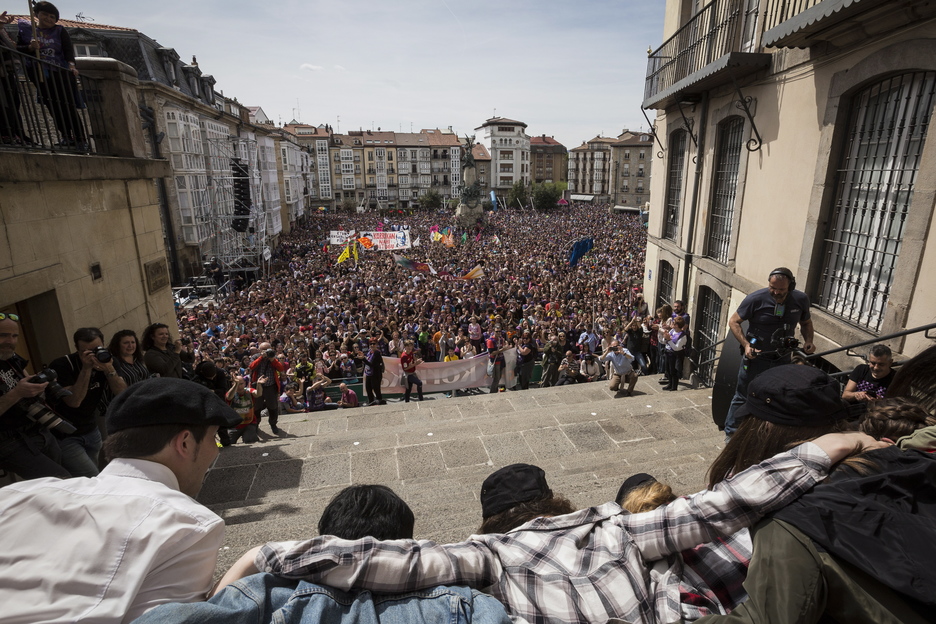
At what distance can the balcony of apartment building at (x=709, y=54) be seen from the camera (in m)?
7.64

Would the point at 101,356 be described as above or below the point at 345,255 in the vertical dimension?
above

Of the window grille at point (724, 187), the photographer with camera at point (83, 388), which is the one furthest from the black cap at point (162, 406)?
the window grille at point (724, 187)

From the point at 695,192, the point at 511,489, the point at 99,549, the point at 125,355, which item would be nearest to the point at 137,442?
the point at 99,549

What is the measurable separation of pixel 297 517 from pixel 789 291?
4.80 m

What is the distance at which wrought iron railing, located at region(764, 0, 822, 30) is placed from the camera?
6.36 m

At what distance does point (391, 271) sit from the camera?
22.1 meters

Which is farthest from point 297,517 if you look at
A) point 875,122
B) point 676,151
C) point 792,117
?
point 676,151

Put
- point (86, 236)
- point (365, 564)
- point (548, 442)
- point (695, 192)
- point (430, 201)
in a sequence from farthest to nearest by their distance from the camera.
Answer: point (430, 201), point (695, 192), point (548, 442), point (86, 236), point (365, 564)

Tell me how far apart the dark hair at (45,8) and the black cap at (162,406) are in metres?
5.35

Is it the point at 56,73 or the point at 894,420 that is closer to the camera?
the point at 894,420

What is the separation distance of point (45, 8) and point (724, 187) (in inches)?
396

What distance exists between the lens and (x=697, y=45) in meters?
9.72

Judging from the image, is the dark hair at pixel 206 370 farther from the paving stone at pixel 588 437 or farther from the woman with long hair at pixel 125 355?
the paving stone at pixel 588 437

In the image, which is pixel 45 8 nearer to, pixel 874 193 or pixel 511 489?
pixel 511 489
